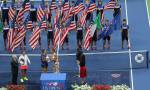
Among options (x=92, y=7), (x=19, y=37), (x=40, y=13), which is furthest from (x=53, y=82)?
(x=92, y=7)

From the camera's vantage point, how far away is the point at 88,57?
3969 cm

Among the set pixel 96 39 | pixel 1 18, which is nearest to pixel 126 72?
pixel 96 39

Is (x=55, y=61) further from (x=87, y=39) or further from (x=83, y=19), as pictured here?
(x=83, y=19)

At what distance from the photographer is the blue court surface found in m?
36.3

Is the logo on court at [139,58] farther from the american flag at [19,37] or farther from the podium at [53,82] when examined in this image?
the american flag at [19,37]

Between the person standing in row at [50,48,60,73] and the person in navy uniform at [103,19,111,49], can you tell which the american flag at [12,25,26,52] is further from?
the person in navy uniform at [103,19,111,49]

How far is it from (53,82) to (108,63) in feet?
17.6

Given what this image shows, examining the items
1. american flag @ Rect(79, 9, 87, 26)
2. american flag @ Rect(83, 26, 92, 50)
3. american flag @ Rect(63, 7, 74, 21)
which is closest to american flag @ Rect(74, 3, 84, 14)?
american flag @ Rect(63, 7, 74, 21)

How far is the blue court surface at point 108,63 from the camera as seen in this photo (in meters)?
36.3

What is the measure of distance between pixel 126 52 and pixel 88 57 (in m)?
2.34

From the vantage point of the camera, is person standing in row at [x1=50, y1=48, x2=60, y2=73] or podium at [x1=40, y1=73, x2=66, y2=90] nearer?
podium at [x1=40, y1=73, x2=66, y2=90]

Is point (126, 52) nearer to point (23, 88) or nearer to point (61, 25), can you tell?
point (61, 25)

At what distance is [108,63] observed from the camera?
38719mm

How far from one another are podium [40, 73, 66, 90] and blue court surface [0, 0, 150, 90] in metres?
0.94
